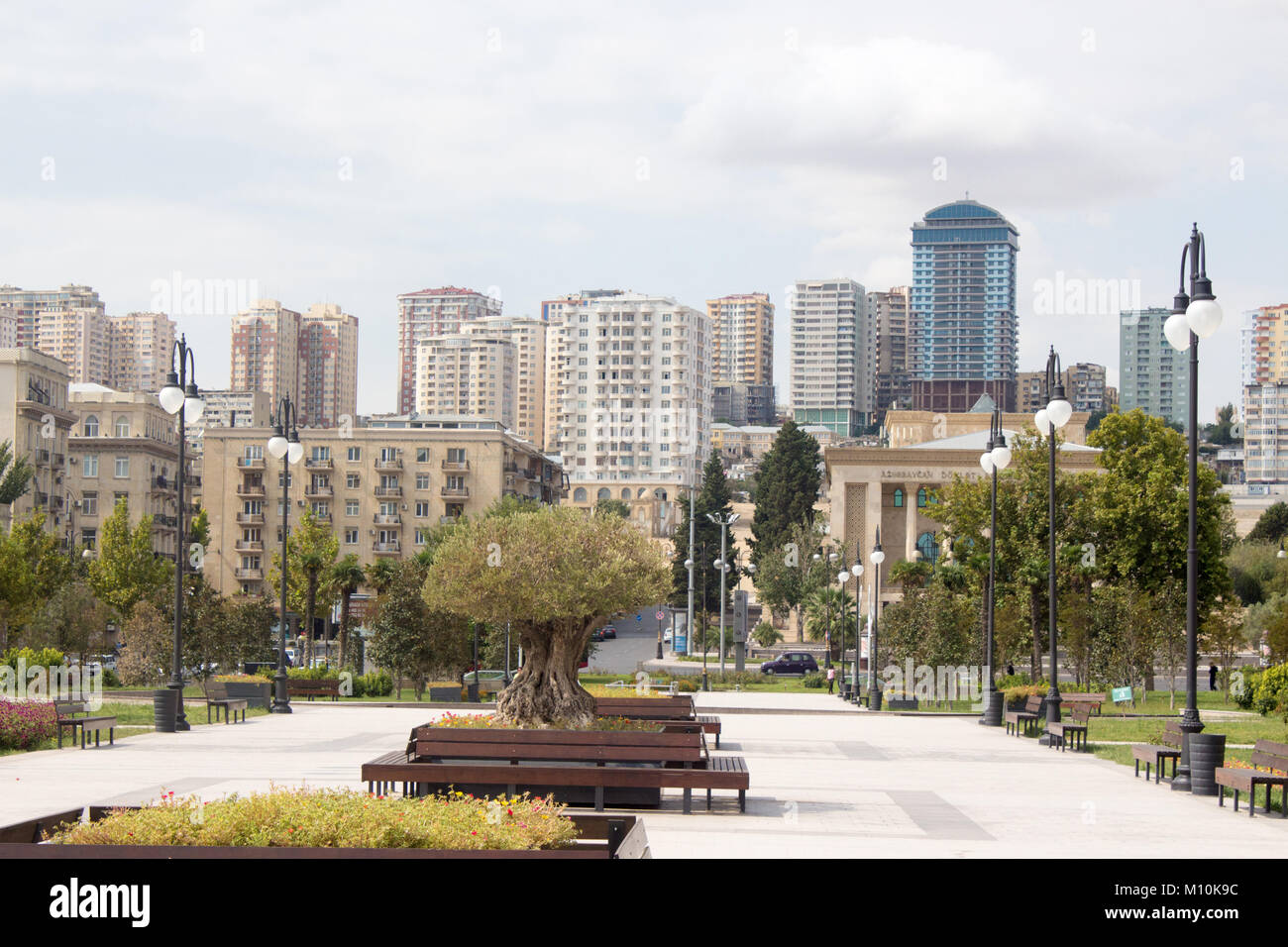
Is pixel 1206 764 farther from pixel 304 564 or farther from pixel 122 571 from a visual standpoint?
pixel 122 571

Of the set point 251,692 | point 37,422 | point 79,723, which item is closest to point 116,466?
point 37,422

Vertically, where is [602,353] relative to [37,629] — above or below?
above

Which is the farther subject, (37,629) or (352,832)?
(37,629)

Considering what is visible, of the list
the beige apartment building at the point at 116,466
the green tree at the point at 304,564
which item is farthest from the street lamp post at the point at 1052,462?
the beige apartment building at the point at 116,466

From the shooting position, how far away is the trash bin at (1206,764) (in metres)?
17.4

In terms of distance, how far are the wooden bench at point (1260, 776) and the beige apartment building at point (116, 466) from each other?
3239 inches

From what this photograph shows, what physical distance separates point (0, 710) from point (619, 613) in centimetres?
1003

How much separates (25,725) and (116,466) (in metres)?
76.0

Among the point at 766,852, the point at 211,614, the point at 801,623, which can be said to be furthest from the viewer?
the point at 801,623

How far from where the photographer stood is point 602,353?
17688 centimetres

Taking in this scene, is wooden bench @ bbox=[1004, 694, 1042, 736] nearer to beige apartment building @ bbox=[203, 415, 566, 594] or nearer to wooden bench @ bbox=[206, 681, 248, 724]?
wooden bench @ bbox=[206, 681, 248, 724]

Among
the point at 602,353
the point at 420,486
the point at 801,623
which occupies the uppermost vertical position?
the point at 602,353
